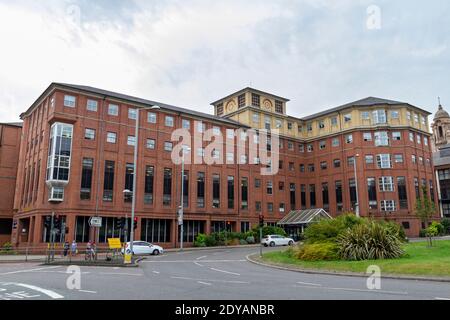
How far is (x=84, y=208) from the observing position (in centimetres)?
4175

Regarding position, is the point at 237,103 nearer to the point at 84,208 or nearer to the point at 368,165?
the point at 368,165

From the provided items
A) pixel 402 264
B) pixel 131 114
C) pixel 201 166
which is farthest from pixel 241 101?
pixel 402 264

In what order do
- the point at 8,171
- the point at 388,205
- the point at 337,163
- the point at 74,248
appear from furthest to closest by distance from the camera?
the point at 337,163
the point at 388,205
the point at 8,171
the point at 74,248

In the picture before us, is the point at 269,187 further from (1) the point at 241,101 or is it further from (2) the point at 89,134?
(2) the point at 89,134

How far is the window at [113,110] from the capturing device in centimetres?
4624

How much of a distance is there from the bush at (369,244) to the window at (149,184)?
27879 millimetres

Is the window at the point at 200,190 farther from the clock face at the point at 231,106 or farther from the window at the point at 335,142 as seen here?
the window at the point at 335,142

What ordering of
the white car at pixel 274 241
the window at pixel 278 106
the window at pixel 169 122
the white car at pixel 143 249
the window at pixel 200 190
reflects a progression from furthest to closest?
the window at pixel 278 106, the window at pixel 200 190, the window at pixel 169 122, the white car at pixel 274 241, the white car at pixel 143 249

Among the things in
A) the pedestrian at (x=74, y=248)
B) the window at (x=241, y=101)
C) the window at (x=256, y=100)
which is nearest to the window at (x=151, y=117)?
the window at (x=241, y=101)

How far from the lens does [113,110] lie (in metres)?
46.5

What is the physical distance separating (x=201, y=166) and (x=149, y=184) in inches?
316

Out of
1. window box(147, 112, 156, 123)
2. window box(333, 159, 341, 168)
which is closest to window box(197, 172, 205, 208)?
window box(147, 112, 156, 123)

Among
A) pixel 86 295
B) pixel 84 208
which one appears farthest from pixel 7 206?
pixel 86 295
